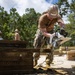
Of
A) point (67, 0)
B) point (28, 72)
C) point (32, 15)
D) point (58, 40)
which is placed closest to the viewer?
point (58, 40)

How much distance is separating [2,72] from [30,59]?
76 cm

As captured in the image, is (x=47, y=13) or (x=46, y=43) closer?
(x=47, y=13)

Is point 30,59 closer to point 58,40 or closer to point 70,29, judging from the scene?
point 58,40

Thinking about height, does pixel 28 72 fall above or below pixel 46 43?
below

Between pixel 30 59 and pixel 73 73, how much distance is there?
42.2 inches

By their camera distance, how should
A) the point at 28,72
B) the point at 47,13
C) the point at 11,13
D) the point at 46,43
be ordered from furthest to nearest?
1. the point at 11,13
2. the point at 46,43
3. the point at 47,13
4. the point at 28,72

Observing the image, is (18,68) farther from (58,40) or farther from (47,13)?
(47,13)

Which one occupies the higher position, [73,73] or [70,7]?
[70,7]

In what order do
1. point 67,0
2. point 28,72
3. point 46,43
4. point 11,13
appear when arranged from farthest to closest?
point 11,13 < point 67,0 < point 46,43 < point 28,72

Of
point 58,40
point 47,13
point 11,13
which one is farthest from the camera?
point 11,13

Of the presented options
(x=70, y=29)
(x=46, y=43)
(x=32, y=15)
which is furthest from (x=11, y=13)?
(x=46, y=43)

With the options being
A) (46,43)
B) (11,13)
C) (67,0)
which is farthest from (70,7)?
(11,13)

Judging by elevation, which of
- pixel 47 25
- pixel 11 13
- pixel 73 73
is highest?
pixel 11 13

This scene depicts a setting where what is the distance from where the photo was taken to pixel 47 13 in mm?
6488
